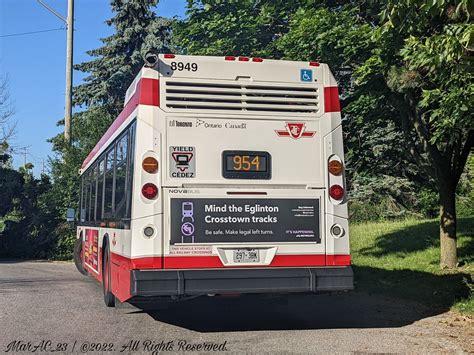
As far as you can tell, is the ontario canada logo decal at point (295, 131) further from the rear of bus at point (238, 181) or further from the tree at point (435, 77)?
the tree at point (435, 77)

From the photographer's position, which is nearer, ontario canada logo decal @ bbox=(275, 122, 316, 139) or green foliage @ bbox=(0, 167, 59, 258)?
ontario canada logo decal @ bbox=(275, 122, 316, 139)

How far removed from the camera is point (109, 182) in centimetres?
960

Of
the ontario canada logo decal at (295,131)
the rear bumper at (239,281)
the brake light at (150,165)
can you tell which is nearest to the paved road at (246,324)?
the rear bumper at (239,281)

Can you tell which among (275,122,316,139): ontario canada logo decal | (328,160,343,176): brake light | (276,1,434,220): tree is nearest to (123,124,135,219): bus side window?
(275,122,316,139): ontario canada logo decal

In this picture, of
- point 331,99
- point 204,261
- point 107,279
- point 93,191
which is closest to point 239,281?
point 204,261

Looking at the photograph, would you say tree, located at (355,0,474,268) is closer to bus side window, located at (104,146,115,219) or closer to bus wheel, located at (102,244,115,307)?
bus side window, located at (104,146,115,219)

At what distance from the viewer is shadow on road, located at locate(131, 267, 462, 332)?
8210 mm

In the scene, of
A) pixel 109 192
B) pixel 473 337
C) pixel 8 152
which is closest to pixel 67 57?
pixel 8 152

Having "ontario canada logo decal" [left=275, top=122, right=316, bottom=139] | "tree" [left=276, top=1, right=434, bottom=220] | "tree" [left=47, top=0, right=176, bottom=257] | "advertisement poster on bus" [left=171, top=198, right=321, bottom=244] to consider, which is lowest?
"advertisement poster on bus" [left=171, top=198, right=321, bottom=244]

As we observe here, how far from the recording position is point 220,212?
7.35m

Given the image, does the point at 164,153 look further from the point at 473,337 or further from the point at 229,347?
the point at 473,337

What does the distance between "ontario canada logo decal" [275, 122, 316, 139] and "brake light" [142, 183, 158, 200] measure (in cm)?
178

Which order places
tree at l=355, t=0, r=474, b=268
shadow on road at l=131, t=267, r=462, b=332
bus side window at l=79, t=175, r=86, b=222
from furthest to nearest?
bus side window at l=79, t=175, r=86, b=222, shadow on road at l=131, t=267, r=462, b=332, tree at l=355, t=0, r=474, b=268

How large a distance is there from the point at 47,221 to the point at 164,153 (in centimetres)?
1948
